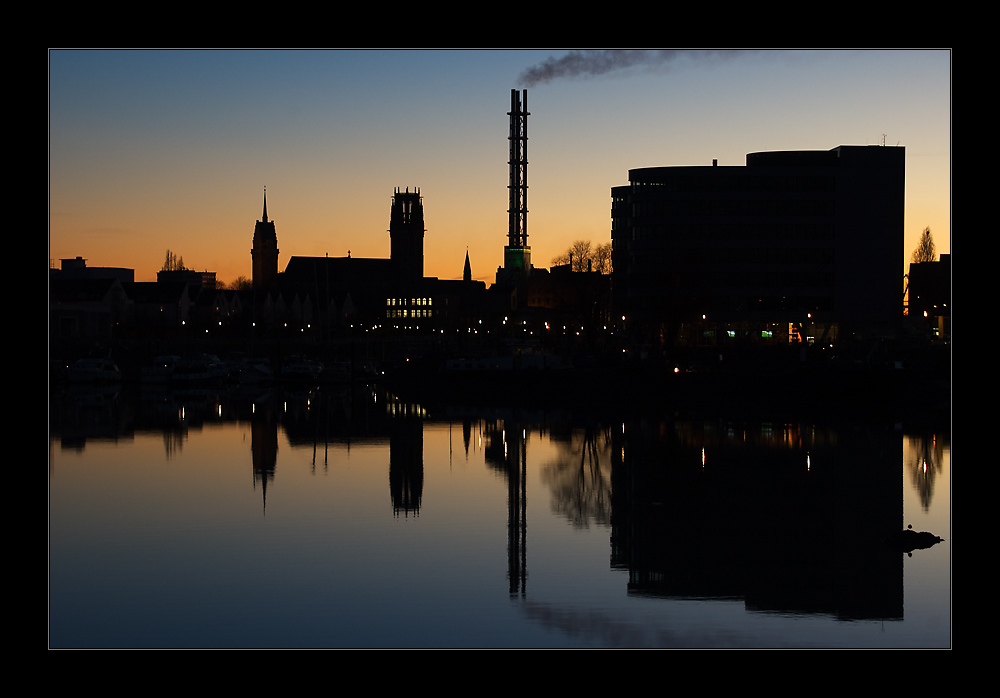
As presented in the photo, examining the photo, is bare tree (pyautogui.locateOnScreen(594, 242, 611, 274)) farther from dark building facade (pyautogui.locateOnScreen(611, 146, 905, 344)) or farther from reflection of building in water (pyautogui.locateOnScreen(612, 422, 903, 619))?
reflection of building in water (pyautogui.locateOnScreen(612, 422, 903, 619))

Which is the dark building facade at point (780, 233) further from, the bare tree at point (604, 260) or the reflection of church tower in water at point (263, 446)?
the reflection of church tower in water at point (263, 446)

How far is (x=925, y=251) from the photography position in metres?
149

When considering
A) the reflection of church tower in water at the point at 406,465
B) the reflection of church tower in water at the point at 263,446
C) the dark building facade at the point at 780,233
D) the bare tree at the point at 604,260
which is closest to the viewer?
the reflection of church tower in water at the point at 406,465

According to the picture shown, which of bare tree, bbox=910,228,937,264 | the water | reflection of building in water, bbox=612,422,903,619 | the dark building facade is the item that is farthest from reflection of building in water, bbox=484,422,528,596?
bare tree, bbox=910,228,937,264

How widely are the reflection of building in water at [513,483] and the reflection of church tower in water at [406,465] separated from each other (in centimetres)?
269

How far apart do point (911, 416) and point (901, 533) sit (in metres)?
33.1

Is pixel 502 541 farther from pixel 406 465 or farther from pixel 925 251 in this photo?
pixel 925 251

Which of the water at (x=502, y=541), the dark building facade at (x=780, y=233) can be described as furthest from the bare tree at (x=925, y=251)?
the water at (x=502, y=541)

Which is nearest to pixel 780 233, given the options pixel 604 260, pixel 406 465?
pixel 604 260

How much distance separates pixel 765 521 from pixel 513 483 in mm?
9687

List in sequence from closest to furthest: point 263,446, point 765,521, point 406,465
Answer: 1. point 765,521
2. point 406,465
3. point 263,446

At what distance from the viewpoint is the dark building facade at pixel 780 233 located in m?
104
